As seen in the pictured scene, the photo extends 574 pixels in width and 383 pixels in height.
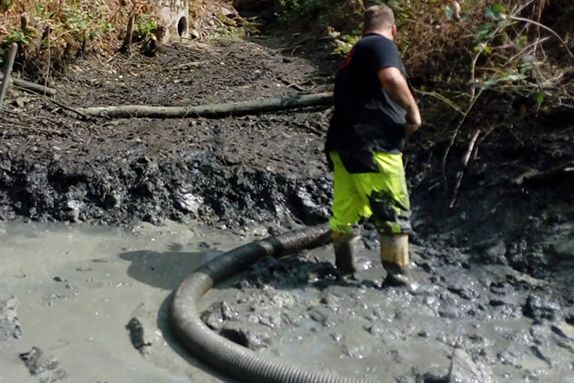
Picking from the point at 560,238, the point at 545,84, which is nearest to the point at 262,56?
the point at 545,84

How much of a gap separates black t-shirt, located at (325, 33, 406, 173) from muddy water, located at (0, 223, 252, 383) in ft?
4.93

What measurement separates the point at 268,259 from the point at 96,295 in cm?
129

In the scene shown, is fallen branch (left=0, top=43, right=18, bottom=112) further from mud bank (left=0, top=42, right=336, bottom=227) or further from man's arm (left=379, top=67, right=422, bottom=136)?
man's arm (left=379, top=67, right=422, bottom=136)

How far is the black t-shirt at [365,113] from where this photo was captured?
6207 mm

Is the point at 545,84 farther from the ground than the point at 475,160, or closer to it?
farther from the ground

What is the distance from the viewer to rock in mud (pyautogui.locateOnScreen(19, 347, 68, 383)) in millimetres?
5238

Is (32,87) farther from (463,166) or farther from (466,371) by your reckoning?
(466,371)

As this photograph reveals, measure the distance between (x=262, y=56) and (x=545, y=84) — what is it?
429 centimetres

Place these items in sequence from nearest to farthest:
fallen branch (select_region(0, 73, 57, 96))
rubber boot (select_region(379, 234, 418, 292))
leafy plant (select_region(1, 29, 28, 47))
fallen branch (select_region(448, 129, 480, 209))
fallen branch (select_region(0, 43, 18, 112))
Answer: rubber boot (select_region(379, 234, 418, 292)), fallen branch (select_region(448, 129, 480, 209)), fallen branch (select_region(0, 43, 18, 112)), fallen branch (select_region(0, 73, 57, 96)), leafy plant (select_region(1, 29, 28, 47))

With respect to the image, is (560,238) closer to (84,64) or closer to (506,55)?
(506,55)

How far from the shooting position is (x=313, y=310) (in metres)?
6.14

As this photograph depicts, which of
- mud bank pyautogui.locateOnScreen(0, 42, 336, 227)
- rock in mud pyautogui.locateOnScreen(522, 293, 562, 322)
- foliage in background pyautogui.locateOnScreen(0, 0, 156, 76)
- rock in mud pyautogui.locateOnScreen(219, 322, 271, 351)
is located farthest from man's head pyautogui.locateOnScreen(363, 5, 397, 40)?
foliage in background pyautogui.locateOnScreen(0, 0, 156, 76)

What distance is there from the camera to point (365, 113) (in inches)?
247

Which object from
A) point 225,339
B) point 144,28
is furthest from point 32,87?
point 225,339
